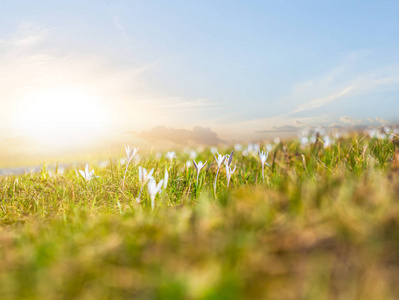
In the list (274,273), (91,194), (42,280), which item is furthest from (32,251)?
(91,194)

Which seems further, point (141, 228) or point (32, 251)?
point (141, 228)

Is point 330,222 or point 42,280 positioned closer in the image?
point 42,280

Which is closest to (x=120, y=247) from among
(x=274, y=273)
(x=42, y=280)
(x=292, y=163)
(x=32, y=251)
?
(x=42, y=280)

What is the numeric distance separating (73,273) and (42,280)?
0.14 m

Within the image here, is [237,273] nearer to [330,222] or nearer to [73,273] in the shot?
[330,222]

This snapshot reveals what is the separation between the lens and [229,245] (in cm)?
170

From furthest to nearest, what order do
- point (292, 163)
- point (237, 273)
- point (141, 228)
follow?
point (292, 163), point (141, 228), point (237, 273)

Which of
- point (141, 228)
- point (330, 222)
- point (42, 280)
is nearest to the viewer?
point (42, 280)

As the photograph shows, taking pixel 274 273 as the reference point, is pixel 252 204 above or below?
above

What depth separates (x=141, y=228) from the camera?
221 cm

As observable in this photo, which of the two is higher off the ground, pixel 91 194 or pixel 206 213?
pixel 206 213

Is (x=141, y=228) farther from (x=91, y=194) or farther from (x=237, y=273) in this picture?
(x=91, y=194)

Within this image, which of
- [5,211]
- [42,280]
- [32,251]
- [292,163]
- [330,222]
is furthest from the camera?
[292,163]

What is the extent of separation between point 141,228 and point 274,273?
972 millimetres
